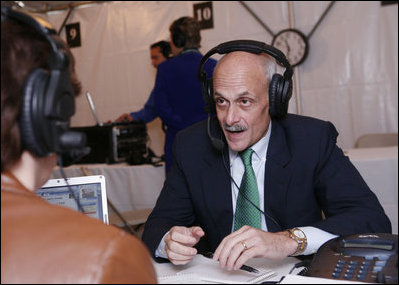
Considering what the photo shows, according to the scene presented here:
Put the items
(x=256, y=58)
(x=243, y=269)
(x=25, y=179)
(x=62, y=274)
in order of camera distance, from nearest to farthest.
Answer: (x=62, y=274) < (x=25, y=179) < (x=243, y=269) < (x=256, y=58)

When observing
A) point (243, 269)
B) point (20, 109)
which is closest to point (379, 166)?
point (243, 269)

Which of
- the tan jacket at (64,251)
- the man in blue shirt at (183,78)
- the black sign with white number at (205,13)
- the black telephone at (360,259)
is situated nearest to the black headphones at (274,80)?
the black telephone at (360,259)

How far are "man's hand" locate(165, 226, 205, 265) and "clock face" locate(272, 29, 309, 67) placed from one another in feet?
11.3

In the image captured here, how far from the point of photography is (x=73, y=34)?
558 cm

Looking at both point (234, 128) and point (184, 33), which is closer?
point (234, 128)

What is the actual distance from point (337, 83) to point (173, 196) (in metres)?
3.15

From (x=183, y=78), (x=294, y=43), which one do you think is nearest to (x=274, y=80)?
(x=183, y=78)

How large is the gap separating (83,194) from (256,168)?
0.57 m

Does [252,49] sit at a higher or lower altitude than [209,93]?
higher

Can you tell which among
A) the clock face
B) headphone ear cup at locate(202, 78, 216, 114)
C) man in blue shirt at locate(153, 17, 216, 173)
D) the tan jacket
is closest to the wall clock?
the clock face

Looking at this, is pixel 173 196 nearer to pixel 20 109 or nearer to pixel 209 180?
pixel 209 180

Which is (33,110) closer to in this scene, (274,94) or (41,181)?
(41,181)

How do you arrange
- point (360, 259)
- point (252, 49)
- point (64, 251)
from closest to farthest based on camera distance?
point (64, 251)
point (360, 259)
point (252, 49)

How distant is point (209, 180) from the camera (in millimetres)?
1549
